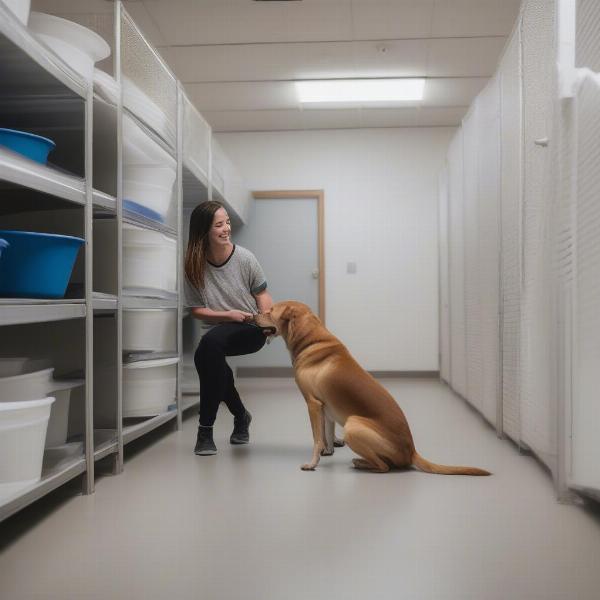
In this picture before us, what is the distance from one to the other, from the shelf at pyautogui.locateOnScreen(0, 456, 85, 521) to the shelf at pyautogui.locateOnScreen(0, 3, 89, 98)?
1245 millimetres

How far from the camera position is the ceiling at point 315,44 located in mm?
4129

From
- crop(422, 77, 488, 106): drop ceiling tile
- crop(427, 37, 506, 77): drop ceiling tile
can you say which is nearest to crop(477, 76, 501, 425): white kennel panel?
crop(427, 37, 506, 77): drop ceiling tile

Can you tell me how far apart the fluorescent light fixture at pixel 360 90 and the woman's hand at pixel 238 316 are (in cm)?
289

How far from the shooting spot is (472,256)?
4.29m

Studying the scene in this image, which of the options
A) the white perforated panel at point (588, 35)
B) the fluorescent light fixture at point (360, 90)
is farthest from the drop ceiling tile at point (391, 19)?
the white perforated panel at point (588, 35)

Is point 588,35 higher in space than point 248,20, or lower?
lower

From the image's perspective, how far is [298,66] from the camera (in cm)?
509

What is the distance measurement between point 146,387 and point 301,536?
151 centimetres

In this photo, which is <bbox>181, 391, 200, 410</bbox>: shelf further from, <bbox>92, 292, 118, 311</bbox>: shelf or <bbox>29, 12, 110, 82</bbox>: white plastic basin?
<bbox>29, 12, 110, 82</bbox>: white plastic basin

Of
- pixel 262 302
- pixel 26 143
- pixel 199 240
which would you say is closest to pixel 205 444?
pixel 262 302

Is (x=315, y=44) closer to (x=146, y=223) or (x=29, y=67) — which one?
(x=146, y=223)

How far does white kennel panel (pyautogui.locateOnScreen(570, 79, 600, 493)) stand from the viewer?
6.48 ft

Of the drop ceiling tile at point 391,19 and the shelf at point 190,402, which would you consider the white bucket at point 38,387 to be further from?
the drop ceiling tile at point 391,19

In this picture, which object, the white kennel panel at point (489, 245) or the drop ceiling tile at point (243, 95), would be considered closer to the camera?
the white kennel panel at point (489, 245)
